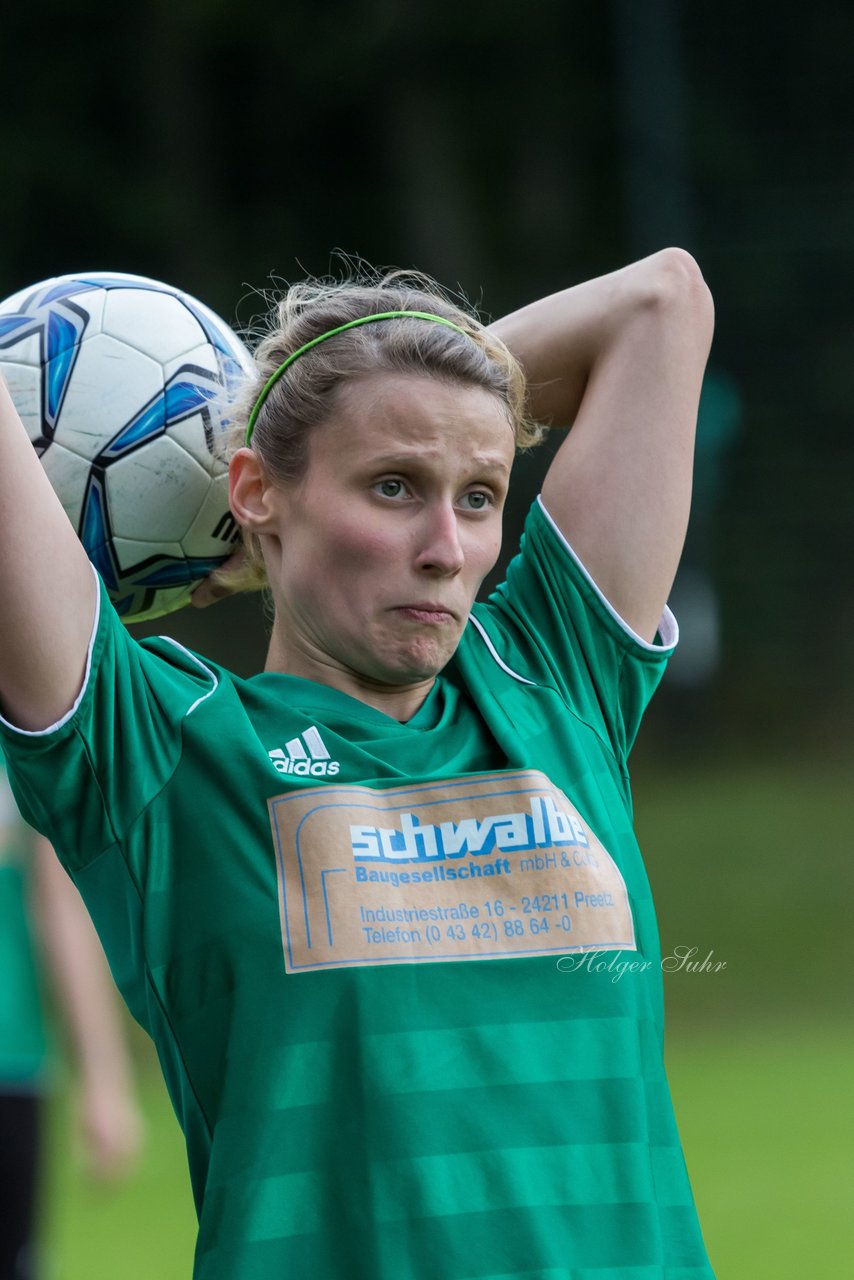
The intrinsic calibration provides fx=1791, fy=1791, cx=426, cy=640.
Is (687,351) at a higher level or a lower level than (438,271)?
lower

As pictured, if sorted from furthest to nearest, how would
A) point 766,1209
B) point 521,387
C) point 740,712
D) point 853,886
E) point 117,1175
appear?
point 740,712 < point 853,886 < point 766,1209 < point 117,1175 < point 521,387

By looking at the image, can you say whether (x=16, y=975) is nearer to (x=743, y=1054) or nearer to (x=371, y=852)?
(x=371, y=852)

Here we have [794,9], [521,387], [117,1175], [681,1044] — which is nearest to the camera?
[521,387]

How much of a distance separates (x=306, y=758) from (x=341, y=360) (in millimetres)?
449

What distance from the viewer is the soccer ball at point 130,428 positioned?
7.25ft

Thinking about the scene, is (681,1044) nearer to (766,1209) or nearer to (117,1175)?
(766,1209)

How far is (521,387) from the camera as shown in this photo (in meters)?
2.14

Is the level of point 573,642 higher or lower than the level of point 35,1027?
higher

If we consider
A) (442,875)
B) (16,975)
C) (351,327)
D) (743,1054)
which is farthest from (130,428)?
(743,1054)

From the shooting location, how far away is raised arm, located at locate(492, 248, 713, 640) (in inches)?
86.8

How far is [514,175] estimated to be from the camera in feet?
57.1

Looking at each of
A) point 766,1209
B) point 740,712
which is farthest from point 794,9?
point 766,1209

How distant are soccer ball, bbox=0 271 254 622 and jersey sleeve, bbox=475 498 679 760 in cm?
38

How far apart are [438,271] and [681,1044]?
30.3ft
